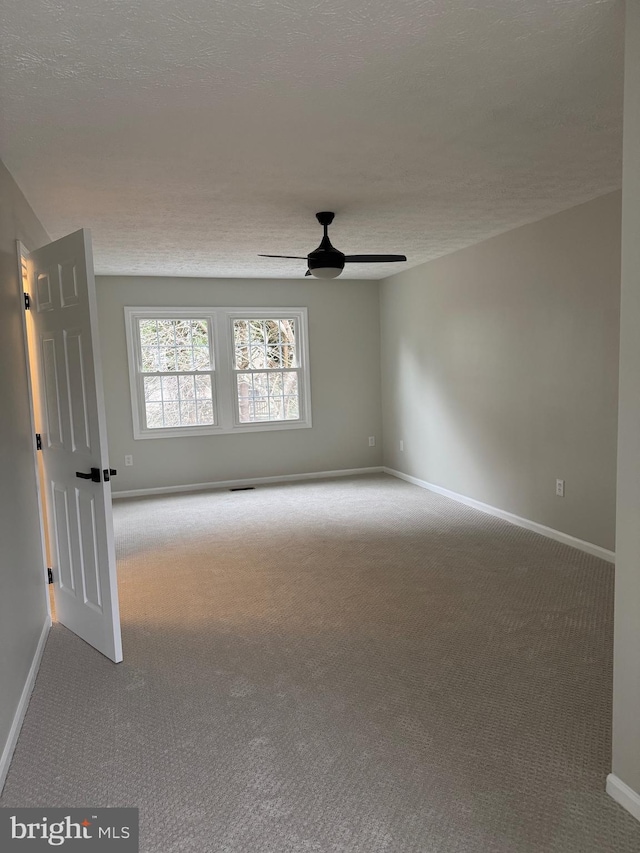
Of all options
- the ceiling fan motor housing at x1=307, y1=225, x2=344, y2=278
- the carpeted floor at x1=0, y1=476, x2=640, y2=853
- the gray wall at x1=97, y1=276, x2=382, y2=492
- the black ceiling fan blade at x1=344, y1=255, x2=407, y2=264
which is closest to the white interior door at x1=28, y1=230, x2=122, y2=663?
the carpeted floor at x1=0, y1=476, x2=640, y2=853

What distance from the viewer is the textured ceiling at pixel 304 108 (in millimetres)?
1680

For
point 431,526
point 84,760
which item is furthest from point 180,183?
point 431,526

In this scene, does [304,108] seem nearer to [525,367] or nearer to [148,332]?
[525,367]

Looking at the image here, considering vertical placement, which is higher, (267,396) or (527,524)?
(267,396)

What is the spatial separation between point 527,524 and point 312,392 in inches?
125

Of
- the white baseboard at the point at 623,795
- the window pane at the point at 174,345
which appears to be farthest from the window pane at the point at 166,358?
the white baseboard at the point at 623,795

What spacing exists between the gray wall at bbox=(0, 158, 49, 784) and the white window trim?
10.1ft

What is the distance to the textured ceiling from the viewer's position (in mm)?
1680

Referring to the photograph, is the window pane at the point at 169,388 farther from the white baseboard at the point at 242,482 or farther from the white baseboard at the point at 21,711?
the white baseboard at the point at 21,711

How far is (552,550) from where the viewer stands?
4191mm

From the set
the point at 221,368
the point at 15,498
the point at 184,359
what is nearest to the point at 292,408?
the point at 221,368

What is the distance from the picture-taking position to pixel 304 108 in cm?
224

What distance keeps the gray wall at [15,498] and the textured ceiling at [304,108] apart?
1.40 feet

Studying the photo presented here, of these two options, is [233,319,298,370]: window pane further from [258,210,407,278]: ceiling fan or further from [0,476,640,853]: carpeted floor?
[0,476,640,853]: carpeted floor
